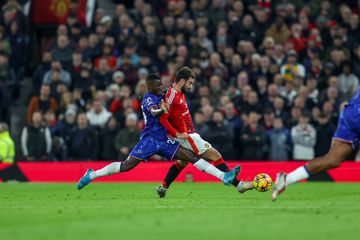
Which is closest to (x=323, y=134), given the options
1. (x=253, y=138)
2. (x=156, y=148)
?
(x=253, y=138)

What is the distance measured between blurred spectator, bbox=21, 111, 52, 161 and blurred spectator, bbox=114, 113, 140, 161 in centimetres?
207

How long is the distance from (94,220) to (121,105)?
1440 cm

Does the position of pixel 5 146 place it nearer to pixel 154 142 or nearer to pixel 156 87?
pixel 154 142

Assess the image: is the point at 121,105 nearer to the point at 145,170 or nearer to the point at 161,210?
the point at 145,170

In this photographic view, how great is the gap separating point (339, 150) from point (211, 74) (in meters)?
13.1

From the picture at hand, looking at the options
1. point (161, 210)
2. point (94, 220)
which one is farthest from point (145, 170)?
point (94, 220)

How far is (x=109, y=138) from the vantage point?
25281 millimetres

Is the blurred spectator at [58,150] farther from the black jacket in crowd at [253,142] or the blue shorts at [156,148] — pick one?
the blue shorts at [156,148]

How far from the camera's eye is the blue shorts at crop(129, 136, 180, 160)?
52.7 feet

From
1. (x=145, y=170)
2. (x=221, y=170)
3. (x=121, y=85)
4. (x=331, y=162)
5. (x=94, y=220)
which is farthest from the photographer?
(x=121, y=85)

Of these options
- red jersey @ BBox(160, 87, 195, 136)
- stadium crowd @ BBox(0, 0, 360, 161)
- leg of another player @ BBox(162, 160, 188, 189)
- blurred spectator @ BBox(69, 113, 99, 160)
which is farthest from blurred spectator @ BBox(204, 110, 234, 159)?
red jersey @ BBox(160, 87, 195, 136)

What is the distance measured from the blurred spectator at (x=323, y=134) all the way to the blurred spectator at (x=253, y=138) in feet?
4.67

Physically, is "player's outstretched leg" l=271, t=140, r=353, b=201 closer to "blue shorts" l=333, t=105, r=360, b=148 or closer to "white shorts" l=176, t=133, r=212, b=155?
"blue shorts" l=333, t=105, r=360, b=148

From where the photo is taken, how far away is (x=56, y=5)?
101ft
